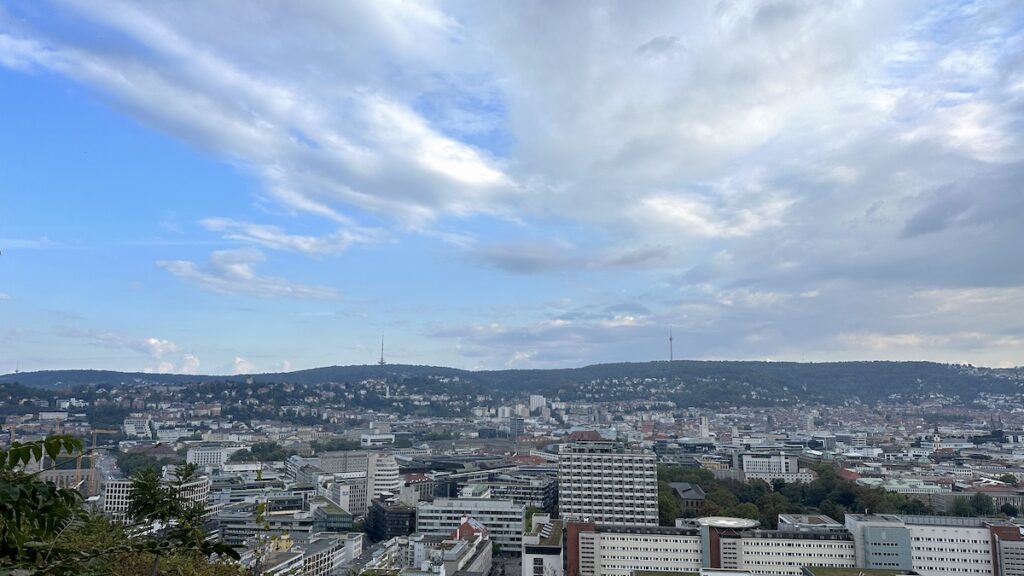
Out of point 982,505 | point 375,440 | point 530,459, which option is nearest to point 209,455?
point 375,440

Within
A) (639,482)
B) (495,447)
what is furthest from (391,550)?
(495,447)

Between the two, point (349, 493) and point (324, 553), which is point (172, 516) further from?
point (349, 493)

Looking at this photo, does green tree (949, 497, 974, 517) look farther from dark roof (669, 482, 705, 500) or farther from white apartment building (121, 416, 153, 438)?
white apartment building (121, 416, 153, 438)

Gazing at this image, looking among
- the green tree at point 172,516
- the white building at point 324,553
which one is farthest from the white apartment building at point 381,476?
the green tree at point 172,516

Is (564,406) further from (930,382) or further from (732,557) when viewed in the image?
(732,557)

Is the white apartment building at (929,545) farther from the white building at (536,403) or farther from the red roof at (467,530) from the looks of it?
the white building at (536,403)

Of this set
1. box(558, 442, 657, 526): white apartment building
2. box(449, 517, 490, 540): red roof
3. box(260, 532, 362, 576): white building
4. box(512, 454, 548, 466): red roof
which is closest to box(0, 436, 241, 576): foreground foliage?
box(260, 532, 362, 576): white building
